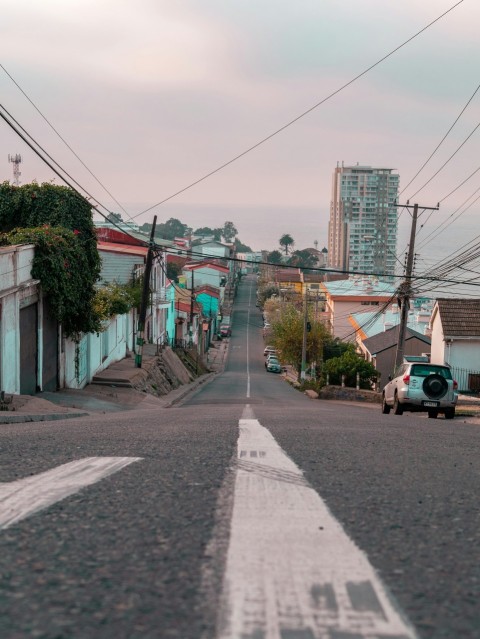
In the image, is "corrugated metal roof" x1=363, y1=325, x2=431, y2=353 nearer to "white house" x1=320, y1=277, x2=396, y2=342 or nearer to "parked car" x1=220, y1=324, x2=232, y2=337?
"white house" x1=320, y1=277, x2=396, y2=342

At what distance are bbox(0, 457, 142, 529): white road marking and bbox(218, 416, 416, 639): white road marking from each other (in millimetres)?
1028

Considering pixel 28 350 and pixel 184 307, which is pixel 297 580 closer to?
pixel 28 350

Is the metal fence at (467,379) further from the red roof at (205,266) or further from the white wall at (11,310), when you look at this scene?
the red roof at (205,266)

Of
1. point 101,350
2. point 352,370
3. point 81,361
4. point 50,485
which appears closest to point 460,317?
point 352,370

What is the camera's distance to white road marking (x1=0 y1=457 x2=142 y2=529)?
13.0 feet

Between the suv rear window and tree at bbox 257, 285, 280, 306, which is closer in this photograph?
the suv rear window

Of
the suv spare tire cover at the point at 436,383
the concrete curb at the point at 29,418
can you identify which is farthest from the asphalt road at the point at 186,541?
the suv spare tire cover at the point at 436,383

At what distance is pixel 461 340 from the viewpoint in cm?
3538

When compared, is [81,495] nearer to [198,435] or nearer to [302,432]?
[198,435]

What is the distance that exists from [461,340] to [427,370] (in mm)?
14663

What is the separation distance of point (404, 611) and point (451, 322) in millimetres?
34903

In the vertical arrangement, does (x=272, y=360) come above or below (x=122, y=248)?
below

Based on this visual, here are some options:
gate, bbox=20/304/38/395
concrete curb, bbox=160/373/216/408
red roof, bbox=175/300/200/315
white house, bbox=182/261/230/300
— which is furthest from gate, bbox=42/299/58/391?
white house, bbox=182/261/230/300

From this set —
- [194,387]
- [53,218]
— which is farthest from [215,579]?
[194,387]
